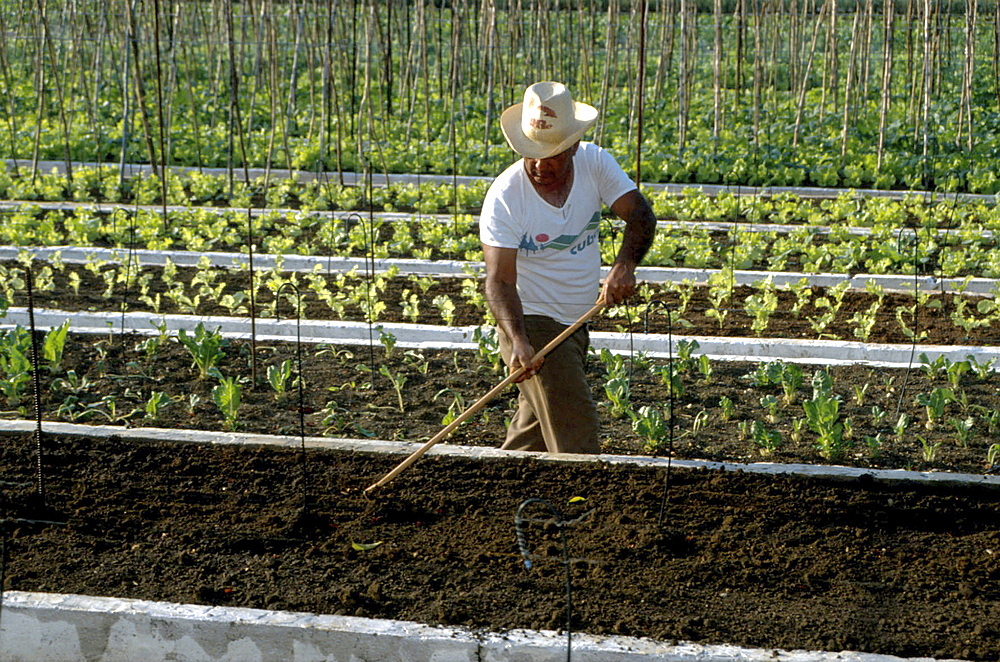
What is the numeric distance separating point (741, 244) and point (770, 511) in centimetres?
386

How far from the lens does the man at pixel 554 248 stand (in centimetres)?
382

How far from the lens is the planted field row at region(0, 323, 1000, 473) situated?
171 inches

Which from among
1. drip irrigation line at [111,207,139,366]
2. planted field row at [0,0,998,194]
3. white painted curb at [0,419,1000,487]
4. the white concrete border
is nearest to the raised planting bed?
drip irrigation line at [111,207,139,366]

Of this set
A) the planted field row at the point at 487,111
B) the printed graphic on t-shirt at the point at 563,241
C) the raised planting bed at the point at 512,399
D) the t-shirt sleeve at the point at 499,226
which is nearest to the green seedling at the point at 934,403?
the raised planting bed at the point at 512,399

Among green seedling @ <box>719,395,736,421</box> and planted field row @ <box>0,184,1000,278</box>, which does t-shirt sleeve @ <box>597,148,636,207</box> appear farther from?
planted field row @ <box>0,184,1000,278</box>

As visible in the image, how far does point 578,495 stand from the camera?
12.1 feet

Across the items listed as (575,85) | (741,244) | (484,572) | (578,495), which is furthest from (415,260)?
(575,85)

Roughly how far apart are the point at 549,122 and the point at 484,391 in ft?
5.21

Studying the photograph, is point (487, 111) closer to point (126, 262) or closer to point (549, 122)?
point (126, 262)

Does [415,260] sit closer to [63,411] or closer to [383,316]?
[383,316]

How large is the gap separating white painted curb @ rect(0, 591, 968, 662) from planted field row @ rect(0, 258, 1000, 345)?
277cm

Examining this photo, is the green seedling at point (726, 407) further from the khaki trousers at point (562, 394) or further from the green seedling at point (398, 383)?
the green seedling at point (398, 383)

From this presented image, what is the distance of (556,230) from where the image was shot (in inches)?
155

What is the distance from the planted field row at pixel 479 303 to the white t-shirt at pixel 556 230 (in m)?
1.40
